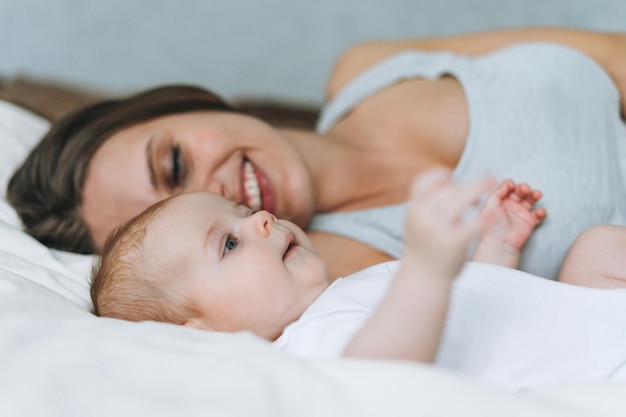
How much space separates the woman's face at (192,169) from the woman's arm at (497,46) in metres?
0.52

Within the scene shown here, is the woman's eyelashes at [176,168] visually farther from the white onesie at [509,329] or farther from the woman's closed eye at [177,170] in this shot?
the white onesie at [509,329]

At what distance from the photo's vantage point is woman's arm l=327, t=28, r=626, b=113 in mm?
1344

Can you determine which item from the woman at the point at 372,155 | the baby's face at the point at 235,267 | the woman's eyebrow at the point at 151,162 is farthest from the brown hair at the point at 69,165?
the baby's face at the point at 235,267

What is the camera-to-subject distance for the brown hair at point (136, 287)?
32.5 inches

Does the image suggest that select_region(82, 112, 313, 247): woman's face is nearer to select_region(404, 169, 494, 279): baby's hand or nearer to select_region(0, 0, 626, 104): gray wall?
select_region(404, 169, 494, 279): baby's hand

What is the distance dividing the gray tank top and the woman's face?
0.50 ft

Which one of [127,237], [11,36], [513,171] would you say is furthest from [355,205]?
[11,36]

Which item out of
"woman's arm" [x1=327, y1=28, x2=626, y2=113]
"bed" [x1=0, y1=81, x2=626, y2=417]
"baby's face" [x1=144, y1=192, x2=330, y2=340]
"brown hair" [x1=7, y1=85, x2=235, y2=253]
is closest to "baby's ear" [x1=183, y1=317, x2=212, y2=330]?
"baby's face" [x1=144, y1=192, x2=330, y2=340]

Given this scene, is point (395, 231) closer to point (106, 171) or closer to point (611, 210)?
point (611, 210)

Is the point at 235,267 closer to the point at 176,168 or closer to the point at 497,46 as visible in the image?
the point at 176,168

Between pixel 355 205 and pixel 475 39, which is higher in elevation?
pixel 475 39

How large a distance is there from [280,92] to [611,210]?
136 cm

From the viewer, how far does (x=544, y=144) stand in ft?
3.86

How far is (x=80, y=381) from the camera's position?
625 millimetres
